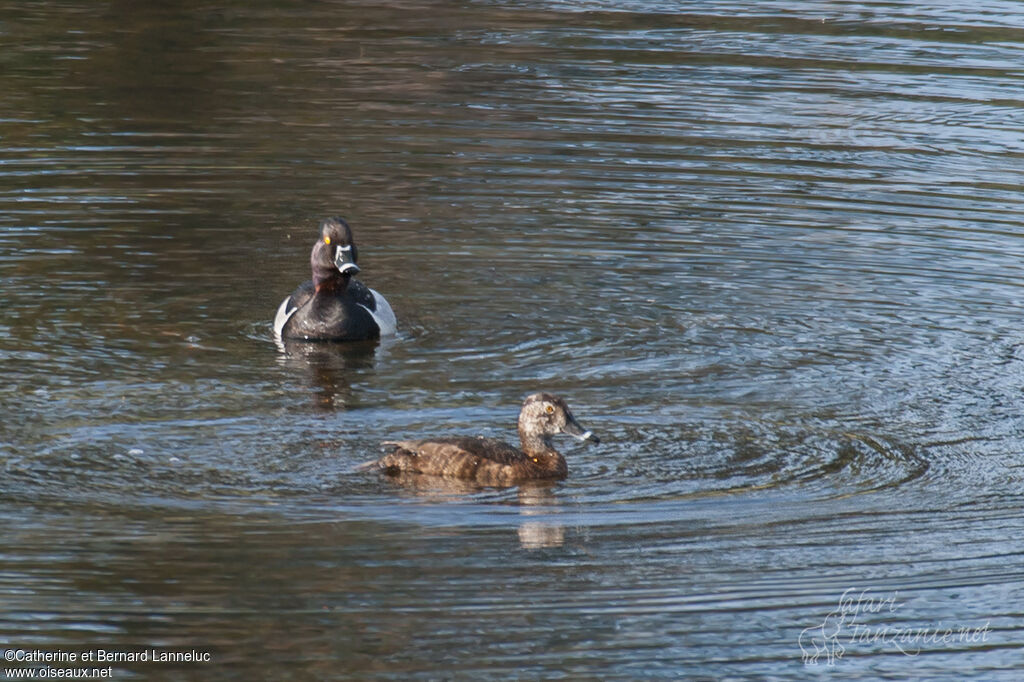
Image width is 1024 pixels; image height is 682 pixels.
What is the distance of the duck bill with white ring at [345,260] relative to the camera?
13.1m

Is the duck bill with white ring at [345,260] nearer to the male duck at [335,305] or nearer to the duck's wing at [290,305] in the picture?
the male duck at [335,305]

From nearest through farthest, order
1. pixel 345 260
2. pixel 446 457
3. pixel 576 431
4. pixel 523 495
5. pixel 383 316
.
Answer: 1. pixel 523 495
2. pixel 446 457
3. pixel 576 431
4. pixel 383 316
5. pixel 345 260

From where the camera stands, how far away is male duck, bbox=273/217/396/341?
1302 cm

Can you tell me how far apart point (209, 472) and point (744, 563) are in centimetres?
302

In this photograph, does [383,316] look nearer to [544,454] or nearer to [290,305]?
[290,305]

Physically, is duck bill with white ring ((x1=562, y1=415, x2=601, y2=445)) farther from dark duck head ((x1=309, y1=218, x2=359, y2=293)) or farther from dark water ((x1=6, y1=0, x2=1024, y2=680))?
dark duck head ((x1=309, y1=218, x2=359, y2=293))

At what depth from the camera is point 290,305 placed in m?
13.2

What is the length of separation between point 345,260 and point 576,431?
3.86 meters

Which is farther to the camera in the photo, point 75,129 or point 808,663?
point 75,129

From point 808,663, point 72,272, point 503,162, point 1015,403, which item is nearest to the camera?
point 808,663

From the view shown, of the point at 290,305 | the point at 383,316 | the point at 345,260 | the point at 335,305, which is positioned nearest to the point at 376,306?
the point at 383,316

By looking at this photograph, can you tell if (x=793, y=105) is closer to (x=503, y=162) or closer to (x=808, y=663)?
(x=503, y=162)

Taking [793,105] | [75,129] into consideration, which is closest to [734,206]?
[793,105]

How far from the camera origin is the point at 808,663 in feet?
24.8
